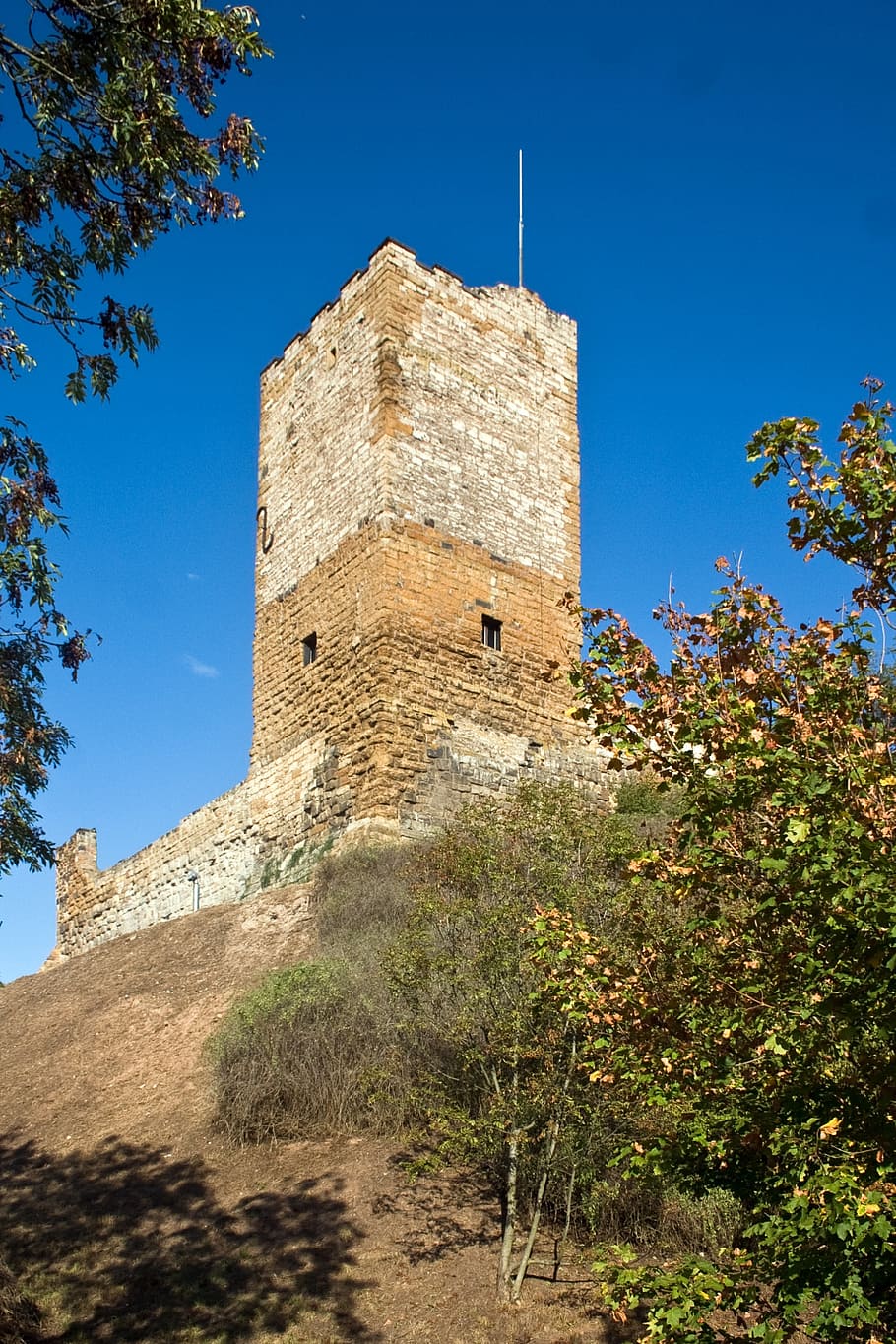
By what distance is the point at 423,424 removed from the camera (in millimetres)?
17422

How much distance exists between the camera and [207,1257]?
8.51 m

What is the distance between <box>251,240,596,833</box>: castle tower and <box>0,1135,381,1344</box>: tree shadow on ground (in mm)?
6326

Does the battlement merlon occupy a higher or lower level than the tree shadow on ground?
higher

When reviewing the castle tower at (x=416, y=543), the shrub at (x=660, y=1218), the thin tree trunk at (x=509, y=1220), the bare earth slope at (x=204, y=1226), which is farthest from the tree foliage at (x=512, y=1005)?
the castle tower at (x=416, y=543)

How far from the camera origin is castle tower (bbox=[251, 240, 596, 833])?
16234mm

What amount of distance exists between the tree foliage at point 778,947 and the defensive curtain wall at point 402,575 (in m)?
10.0

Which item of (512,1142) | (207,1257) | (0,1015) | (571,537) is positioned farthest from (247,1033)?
(571,537)

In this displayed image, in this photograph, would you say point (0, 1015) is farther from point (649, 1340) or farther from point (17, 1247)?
point (649, 1340)

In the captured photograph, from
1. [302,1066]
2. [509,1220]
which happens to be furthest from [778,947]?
[302,1066]

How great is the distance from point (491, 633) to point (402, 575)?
6.16 ft

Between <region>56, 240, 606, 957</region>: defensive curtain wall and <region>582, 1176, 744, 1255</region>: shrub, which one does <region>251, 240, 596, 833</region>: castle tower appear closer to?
<region>56, 240, 606, 957</region>: defensive curtain wall

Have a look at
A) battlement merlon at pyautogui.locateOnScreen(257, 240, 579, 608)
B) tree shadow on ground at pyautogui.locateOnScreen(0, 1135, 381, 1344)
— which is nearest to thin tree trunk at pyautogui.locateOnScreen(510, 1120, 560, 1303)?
tree shadow on ground at pyautogui.locateOnScreen(0, 1135, 381, 1344)

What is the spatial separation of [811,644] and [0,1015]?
44.0 ft

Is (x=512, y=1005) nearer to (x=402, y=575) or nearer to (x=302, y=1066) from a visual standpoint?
(x=302, y=1066)
